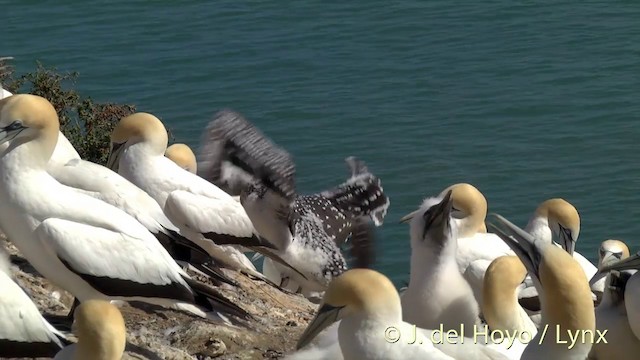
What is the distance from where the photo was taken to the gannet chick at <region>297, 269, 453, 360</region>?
231 inches

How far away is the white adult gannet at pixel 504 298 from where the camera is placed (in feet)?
22.5

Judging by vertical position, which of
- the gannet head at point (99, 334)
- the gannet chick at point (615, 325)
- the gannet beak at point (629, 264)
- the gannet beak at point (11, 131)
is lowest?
the gannet chick at point (615, 325)

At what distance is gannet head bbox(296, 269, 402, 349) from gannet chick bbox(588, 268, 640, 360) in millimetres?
2197

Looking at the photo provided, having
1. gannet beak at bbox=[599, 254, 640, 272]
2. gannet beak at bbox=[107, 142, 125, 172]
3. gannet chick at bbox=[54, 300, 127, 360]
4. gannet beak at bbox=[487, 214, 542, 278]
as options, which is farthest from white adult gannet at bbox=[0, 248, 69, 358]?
gannet beak at bbox=[599, 254, 640, 272]

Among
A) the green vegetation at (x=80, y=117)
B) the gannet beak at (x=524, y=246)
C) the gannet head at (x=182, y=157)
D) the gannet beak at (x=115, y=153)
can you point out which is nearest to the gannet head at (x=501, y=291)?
the gannet beak at (x=524, y=246)

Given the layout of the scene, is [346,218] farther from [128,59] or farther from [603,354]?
[128,59]

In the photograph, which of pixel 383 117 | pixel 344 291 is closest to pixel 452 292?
pixel 344 291

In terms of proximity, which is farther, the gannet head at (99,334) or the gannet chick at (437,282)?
the gannet chick at (437,282)

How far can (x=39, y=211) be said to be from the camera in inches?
268

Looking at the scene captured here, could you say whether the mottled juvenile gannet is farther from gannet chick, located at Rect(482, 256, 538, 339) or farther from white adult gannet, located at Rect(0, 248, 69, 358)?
white adult gannet, located at Rect(0, 248, 69, 358)

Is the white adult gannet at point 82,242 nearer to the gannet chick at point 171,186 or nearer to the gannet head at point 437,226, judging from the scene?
the gannet head at point 437,226

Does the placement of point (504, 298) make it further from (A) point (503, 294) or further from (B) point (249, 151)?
(B) point (249, 151)

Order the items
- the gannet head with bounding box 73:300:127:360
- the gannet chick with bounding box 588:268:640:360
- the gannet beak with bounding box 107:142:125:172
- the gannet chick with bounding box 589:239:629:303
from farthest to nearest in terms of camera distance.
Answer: the gannet chick with bounding box 589:239:629:303 → the gannet beak with bounding box 107:142:125:172 → the gannet chick with bounding box 588:268:640:360 → the gannet head with bounding box 73:300:127:360

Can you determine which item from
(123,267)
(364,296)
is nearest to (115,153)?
(123,267)
